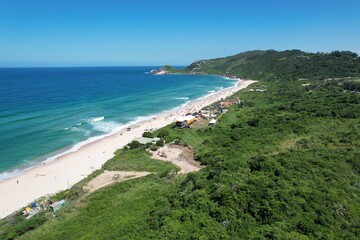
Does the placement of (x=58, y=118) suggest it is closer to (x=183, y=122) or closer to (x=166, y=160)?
(x=183, y=122)

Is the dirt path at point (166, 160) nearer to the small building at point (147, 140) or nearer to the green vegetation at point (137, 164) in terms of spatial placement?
the green vegetation at point (137, 164)

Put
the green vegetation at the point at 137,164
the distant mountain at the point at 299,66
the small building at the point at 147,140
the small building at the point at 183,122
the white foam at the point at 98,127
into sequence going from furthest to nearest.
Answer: the distant mountain at the point at 299,66, the small building at the point at 183,122, the small building at the point at 147,140, the white foam at the point at 98,127, the green vegetation at the point at 137,164

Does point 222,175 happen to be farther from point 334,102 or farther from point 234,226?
point 334,102

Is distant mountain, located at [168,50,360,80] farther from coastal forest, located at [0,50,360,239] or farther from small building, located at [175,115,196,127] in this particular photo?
coastal forest, located at [0,50,360,239]

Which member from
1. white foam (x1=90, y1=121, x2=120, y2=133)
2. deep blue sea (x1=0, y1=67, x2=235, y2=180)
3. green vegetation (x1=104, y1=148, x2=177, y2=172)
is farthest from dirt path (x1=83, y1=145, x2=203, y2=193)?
white foam (x1=90, y1=121, x2=120, y2=133)

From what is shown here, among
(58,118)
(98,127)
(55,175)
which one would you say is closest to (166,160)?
(55,175)

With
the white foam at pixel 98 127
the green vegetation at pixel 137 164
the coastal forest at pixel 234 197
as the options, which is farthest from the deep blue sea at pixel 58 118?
the coastal forest at pixel 234 197
